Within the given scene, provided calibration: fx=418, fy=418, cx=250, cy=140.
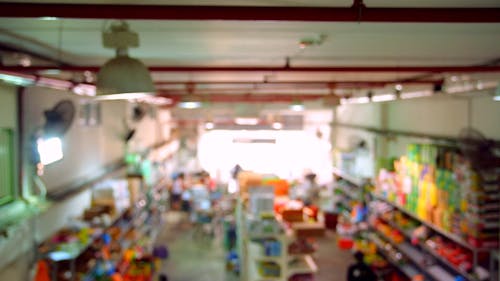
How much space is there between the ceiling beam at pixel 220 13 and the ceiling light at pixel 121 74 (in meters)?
0.13

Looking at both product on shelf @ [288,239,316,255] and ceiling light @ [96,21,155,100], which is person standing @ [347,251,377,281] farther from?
ceiling light @ [96,21,155,100]

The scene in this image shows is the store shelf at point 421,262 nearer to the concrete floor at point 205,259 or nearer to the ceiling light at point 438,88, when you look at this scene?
the concrete floor at point 205,259

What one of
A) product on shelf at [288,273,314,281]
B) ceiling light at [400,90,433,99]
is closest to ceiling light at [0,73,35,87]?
product on shelf at [288,273,314,281]

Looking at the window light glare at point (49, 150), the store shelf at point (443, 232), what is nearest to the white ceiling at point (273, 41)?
the window light glare at point (49, 150)

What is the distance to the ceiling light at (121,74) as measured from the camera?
2.71m

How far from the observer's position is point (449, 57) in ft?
18.9

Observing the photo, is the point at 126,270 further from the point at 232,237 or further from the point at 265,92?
the point at 265,92

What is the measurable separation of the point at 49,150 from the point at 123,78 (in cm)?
344

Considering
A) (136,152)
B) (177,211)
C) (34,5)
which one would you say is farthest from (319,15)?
(177,211)

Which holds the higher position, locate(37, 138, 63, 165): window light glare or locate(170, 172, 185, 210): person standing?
locate(37, 138, 63, 165): window light glare

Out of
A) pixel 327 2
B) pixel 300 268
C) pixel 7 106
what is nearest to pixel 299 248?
pixel 300 268

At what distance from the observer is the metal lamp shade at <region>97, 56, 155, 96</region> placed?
2.70m

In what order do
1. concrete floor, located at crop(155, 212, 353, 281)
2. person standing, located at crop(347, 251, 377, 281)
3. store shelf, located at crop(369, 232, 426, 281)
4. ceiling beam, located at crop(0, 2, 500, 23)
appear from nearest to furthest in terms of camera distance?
ceiling beam, located at crop(0, 2, 500, 23)
person standing, located at crop(347, 251, 377, 281)
store shelf, located at crop(369, 232, 426, 281)
concrete floor, located at crop(155, 212, 353, 281)

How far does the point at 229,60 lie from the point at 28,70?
264cm
